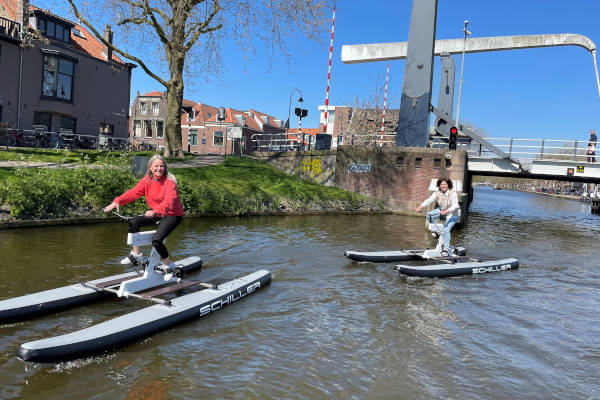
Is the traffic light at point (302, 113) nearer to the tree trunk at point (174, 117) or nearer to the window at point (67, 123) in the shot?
the tree trunk at point (174, 117)

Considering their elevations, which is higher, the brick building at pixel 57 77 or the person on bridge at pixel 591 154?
the brick building at pixel 57 77

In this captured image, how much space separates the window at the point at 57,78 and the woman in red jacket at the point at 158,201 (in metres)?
25.9

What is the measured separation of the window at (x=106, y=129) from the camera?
32.2m

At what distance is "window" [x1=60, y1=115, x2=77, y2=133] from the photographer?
29164 mm

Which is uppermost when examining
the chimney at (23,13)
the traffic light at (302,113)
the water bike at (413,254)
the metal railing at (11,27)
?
the chimney at (23,13)

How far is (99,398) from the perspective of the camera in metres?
3.96

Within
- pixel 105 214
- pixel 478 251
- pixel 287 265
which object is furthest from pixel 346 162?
pixel 287 265

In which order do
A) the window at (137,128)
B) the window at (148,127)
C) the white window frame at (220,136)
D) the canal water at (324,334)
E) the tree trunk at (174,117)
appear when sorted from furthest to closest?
the white window frame at (220,136), the window at (137,128), the window at (148,127), the tree trunk at (174,117), the canal water at (324,334)

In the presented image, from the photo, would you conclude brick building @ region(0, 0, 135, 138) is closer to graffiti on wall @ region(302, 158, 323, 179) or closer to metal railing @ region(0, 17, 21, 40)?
metal railing @ region(0, 17, 21, 40)

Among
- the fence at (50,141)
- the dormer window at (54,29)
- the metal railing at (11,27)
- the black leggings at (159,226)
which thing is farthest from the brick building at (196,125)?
the black leggings at (159,226)

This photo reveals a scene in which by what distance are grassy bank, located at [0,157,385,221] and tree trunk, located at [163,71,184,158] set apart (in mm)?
2659

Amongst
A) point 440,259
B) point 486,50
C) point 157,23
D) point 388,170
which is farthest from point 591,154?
point 157,23

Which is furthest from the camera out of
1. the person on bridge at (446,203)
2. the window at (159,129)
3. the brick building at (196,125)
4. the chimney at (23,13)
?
the brick building at (196,125)

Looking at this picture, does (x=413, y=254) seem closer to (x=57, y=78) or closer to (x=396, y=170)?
(x=396, y=170)
